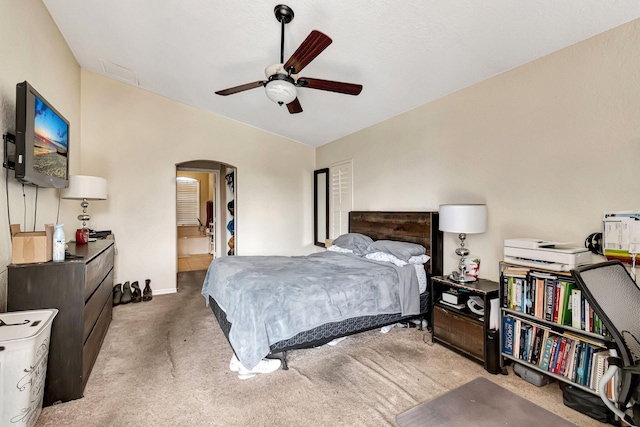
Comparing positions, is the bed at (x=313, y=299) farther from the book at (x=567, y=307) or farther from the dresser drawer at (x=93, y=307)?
the book at (x=567, y=307)

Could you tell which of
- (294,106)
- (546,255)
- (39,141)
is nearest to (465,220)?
(546,255)

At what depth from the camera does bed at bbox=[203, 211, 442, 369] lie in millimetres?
2234

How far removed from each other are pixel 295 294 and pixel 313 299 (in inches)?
6.5

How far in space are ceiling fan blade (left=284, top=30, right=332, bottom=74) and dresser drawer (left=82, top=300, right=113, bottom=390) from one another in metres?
2.54

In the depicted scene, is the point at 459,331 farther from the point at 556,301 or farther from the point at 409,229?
the point at 409,229

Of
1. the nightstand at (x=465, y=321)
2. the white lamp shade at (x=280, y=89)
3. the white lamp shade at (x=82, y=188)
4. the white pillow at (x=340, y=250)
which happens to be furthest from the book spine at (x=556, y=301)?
the white lamp shade at (x=82, y=188)

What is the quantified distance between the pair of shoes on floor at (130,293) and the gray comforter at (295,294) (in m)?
1.56

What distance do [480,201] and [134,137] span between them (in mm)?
4881

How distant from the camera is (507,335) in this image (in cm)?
233

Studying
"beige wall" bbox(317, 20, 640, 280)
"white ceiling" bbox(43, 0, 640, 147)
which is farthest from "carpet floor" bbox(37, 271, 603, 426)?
"white ceiling" bbox(43, 0, 640, 147)

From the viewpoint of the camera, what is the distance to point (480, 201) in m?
2.89

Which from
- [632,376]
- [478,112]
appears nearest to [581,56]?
[478,112]

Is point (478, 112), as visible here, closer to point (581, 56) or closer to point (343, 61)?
point (581, 56)

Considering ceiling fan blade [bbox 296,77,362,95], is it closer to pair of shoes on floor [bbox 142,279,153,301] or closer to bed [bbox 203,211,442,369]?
bed [bbox 203,211,442,369]
